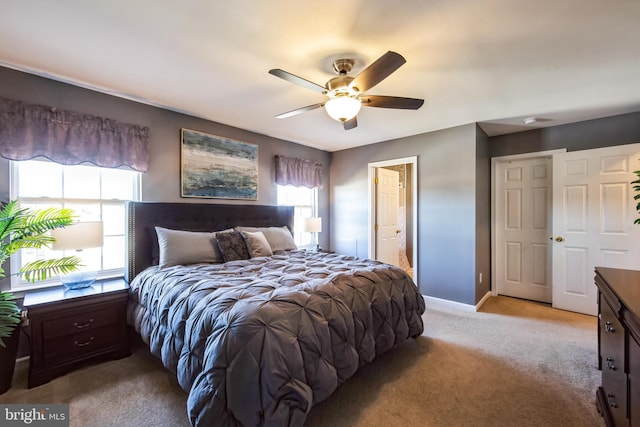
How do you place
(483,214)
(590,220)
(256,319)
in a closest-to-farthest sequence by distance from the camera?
(256,319)
(590,220)
(483,214)

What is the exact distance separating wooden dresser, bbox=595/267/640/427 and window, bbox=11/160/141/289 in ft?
12.0

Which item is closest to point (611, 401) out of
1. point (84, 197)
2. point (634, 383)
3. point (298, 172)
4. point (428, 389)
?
point (634, 383)

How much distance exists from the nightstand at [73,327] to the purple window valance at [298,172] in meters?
2.50

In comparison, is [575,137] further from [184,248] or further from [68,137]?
[68,137]

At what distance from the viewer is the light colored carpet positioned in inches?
67.7

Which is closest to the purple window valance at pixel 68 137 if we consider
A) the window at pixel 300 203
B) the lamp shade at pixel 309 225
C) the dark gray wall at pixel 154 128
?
the dark gray wall at pixel 154 128

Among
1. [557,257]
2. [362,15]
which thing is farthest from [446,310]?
[362,15]

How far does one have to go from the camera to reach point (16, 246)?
200 centimetres

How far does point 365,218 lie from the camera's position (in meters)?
4.77

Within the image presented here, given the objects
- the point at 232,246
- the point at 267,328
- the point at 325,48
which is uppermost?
the point at 325,48

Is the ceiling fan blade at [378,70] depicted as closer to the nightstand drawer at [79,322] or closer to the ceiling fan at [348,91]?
the ceiling fan at [348,91]

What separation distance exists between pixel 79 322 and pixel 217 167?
2.09 metres

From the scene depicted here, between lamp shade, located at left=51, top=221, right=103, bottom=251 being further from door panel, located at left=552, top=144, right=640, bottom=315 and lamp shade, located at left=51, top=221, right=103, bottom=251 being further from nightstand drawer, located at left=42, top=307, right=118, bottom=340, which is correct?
door panel, located at left=552, top=144, right=640, bottom=315

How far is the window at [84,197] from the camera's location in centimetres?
237
